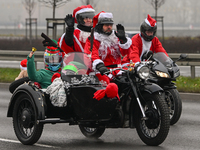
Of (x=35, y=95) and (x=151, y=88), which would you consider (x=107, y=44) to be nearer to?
(x=151, y=88)

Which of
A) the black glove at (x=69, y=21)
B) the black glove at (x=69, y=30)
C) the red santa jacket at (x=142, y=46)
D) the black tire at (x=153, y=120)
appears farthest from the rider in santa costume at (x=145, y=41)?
the black tire at (x=153, y=120)

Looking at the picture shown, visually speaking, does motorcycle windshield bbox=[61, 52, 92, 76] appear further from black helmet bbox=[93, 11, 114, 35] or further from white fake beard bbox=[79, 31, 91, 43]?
white fake beard bbox=[79, 31, 91, 43]

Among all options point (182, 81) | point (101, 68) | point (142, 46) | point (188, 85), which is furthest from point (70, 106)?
point (182, 81)

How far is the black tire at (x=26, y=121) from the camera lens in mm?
7246

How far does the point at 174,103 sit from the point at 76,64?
273 cm

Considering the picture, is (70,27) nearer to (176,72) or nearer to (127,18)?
(176,72)

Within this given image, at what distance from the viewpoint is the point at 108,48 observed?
7.75m

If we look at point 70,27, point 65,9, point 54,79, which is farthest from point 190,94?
point 65,9

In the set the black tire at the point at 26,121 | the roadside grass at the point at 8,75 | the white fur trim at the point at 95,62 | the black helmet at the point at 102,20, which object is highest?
the black helmet at the point at 102,20

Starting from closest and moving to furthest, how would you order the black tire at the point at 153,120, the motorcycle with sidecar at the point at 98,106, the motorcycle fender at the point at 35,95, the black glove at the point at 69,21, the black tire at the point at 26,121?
1. the black tire at the point at 153,120
2. the motorcycle with sidecar at the point at 98,106
3. the motorcycle fender at the point at 35,95
4. the black tire at the point at 26,121
5. the black glove at the point at 69,21

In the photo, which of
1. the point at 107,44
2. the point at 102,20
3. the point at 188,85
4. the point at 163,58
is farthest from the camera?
the point at 188,85

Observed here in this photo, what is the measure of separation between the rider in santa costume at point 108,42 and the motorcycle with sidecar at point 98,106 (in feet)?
1.52

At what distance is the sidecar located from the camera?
6.97 meters

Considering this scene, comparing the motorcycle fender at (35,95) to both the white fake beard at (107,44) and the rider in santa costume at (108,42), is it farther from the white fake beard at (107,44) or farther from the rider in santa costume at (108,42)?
the white fake beard at (107,44)
